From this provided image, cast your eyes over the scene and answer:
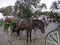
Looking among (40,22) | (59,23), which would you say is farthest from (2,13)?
(59,23)

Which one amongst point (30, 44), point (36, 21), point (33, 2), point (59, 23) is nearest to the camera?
point (59, 23)

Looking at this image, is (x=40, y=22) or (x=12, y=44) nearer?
(x=12, y=44)

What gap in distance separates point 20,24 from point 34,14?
3.17ft

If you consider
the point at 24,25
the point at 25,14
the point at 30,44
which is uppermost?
the point at 25,14

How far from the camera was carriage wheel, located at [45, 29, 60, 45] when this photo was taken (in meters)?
4.70

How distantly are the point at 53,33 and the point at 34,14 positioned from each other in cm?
547

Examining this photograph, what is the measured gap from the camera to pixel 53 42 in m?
4.93

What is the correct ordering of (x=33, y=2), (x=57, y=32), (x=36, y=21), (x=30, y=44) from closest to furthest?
1. (x=57, y=32)
2. (x=30, y=44)
3. (x=36, y=21)
4. (x=33, y=2)

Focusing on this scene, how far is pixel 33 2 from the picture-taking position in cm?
1870

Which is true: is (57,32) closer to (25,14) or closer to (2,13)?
(25,14)

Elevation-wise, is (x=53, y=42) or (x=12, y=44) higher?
(x=53, y=42)

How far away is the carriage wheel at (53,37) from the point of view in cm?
470

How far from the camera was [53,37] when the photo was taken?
4.85 metres

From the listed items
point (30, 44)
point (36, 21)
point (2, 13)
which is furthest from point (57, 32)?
point (2, 13)
